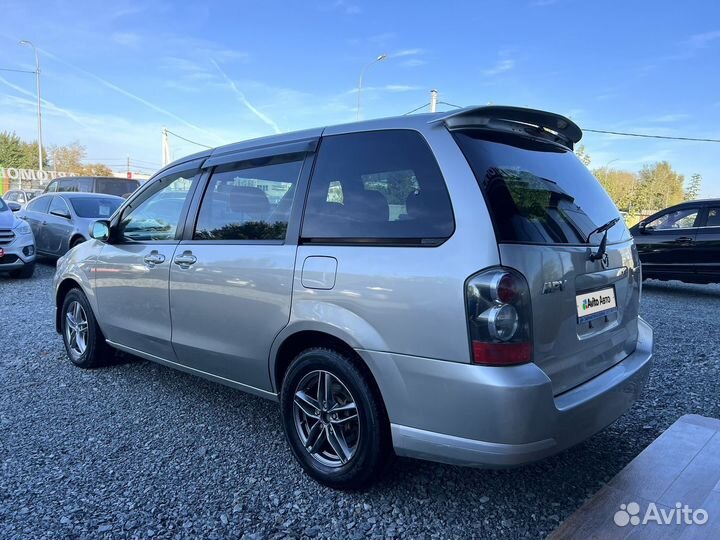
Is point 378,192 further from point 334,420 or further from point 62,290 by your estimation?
point 62,290

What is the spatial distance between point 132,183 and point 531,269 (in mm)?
16925

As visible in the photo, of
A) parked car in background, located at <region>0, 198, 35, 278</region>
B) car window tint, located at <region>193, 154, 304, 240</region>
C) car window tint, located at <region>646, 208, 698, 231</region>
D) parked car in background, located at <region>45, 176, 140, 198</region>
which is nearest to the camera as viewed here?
→ car window tint, located at <region>193, 154, 304, 240</region>

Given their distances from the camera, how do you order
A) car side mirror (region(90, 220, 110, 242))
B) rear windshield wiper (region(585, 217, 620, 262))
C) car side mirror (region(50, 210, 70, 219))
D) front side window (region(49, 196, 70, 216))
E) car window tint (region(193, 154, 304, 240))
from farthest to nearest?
front side window (region(49, 196, 70, 216))
car side mirror (region(50, 210, 70, 219))
car side mirror (region(90, 220, 110, 242))
car window tint (region(193, 154, 304, 240))
rear windshield wiper (region(585, 217, 620, 262))

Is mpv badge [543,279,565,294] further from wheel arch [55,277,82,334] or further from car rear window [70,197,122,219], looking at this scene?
car rear window [70,197,122,219]

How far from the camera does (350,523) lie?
232 centimetres

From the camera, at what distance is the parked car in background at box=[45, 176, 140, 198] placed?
15234mm

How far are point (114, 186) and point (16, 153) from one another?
56.2 meters

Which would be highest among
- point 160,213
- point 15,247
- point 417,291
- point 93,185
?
point 93,185

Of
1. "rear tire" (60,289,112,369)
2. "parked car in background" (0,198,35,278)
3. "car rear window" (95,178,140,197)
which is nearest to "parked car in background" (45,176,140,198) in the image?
"car rear window" (95,178,140,197)

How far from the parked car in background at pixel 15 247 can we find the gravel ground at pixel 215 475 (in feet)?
17.6

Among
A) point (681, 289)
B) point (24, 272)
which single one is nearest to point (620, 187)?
point (681, 289)

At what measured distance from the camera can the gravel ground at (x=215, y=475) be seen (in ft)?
7.58

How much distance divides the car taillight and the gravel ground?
0.88m

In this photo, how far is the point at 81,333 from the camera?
14.6 ft
